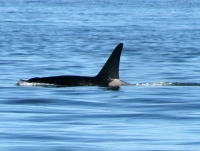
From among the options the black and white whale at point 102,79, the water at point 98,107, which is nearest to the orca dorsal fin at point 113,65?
the black and white whale at point 102,79

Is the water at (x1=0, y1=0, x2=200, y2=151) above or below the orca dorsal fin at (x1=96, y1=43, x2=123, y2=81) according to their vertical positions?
below

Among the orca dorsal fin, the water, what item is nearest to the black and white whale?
the orca dorsal fin

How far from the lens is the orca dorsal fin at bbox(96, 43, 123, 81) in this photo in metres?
17.9

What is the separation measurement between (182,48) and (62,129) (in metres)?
21.0

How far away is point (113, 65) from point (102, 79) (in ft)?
1.33

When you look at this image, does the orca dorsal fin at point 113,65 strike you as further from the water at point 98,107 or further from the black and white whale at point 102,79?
the water at point 98,107

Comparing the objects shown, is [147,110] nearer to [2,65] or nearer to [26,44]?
[2,65]

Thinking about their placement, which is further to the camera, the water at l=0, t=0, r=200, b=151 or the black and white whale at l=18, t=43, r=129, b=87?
the black and white whale at l=18, t=43, r=129, b=87

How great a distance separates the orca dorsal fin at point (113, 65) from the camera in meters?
17.9

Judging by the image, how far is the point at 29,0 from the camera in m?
124

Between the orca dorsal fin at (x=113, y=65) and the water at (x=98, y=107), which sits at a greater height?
the orca dorsal fin at (x=113, y=65)

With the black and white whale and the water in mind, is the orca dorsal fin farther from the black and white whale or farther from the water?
the water

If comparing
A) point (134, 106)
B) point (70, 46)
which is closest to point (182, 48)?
point (70, 46)

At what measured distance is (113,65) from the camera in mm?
17938
